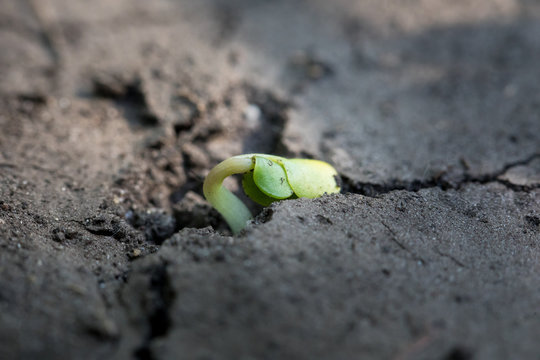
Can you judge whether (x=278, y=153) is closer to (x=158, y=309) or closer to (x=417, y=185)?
(x=417, y=185)

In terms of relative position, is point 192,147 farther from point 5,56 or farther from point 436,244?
point 5,56

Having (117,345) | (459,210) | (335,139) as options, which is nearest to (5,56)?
(335,139)

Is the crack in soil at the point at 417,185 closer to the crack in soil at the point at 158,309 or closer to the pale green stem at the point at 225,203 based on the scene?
the pale green stem at the point at 225,203

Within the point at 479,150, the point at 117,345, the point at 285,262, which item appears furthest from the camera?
the point at 479,150

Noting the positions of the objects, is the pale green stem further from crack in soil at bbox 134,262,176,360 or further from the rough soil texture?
crack in soil at bbox 134,262,176,360

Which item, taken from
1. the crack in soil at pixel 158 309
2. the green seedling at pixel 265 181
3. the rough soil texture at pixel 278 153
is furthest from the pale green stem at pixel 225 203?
the crack in soil at pixel 158 309

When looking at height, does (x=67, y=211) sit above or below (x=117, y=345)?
above
